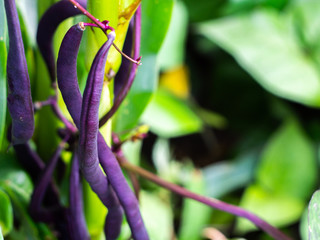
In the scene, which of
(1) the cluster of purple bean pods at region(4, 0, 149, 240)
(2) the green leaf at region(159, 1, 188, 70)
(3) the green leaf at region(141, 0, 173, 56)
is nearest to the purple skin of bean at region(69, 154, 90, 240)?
(1) the cluster of purple bean pods at region(4, 0, 149, 240)

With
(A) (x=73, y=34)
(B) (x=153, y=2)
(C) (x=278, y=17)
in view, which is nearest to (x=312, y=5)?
(C) (x=278, y=17)

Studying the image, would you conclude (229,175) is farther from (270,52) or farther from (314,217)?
(314,217)

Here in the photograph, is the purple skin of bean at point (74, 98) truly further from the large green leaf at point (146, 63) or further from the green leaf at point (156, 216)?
the green leaf at point (156, 216)

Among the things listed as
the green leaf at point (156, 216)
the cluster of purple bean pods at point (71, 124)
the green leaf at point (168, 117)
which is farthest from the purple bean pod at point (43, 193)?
the green leaf at point (168, 117)

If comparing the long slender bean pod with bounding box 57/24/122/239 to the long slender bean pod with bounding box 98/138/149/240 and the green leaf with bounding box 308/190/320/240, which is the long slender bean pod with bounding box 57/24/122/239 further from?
the green leaf with bounding box 308/190/320/240

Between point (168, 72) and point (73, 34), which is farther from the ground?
point (73, 34)

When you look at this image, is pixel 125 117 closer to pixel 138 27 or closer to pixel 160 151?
pixel 138 27

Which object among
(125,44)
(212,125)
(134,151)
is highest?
(125,44)
